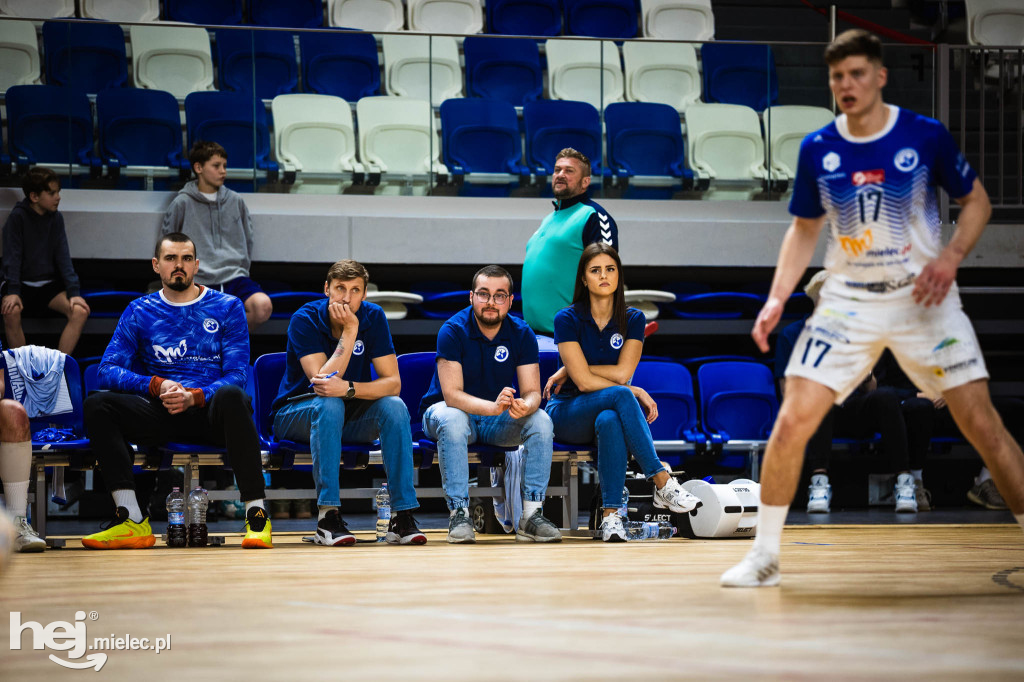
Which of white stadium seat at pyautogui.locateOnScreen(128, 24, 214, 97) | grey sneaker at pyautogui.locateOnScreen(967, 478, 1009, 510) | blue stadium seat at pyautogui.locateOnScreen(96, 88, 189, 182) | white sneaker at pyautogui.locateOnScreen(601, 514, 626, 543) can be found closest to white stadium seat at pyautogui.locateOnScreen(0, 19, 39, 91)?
blue stadium seat at pyautogui.locateOnScreen(96, 88, 189, 182)

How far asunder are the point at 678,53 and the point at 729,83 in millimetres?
417

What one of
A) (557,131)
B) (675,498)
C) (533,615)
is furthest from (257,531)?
(557,131)

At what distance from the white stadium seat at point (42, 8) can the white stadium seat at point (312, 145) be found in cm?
189

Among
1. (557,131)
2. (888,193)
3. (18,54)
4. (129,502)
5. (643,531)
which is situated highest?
(18,54)

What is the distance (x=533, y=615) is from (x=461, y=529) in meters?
2.23

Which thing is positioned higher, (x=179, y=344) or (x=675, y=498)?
(x=179, y=344)

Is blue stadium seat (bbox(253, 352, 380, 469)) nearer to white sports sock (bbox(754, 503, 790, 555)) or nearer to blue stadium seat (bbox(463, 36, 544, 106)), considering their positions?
white sports sock (bbox(754, 503, 790, 555))

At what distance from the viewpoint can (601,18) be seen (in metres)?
8.61

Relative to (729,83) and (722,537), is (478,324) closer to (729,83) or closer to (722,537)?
(722,537)

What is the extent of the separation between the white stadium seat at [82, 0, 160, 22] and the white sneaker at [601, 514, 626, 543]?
538 centimetres

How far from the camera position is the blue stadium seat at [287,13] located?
8.12 m

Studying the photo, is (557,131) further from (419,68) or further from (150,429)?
(150,429)

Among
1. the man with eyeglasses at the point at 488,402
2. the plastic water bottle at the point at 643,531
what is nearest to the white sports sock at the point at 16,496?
the man with eyeglasses at the point at 488,402

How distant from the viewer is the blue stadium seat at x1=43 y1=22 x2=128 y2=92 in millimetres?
6379
